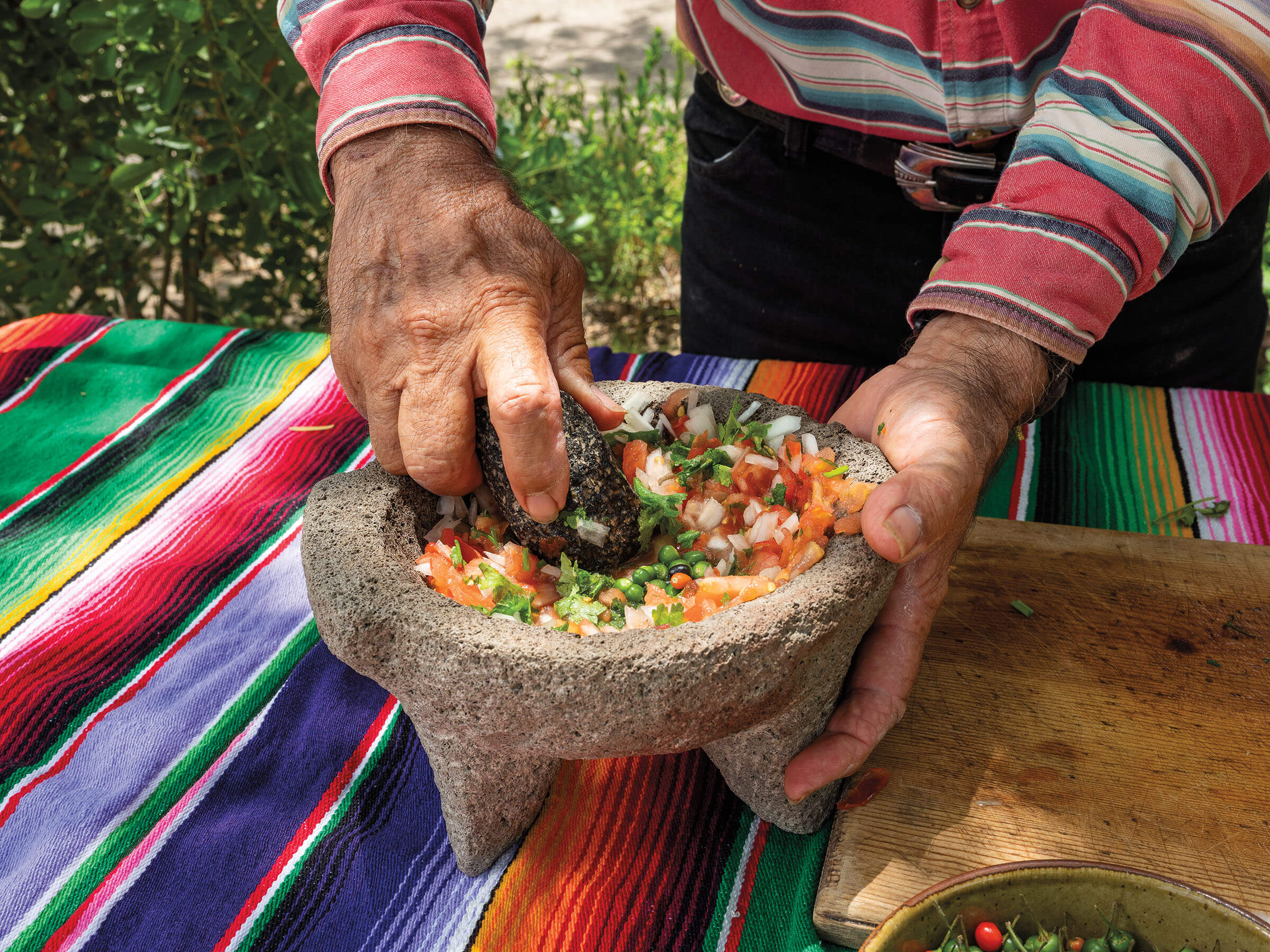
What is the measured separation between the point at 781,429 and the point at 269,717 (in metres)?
0.97

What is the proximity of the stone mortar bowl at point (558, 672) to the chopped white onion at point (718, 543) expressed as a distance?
187 millimetres

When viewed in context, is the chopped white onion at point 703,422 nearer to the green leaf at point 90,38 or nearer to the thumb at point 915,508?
the thumb at point 915,508

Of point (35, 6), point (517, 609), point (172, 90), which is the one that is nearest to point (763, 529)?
point (517, 609)

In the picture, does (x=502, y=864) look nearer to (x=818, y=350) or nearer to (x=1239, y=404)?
(x=818, y=350)

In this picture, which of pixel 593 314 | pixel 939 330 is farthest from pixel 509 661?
pixel 593 314

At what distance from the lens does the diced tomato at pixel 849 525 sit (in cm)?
139

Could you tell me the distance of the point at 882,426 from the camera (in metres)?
1.60

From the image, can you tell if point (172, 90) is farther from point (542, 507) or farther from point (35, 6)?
point (542, 507)

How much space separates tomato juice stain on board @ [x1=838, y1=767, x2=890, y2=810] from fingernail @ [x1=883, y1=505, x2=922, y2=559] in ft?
1.25

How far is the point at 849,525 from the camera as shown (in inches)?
54.7

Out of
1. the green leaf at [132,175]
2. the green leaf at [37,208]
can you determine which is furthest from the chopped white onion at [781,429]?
the green leaf at [37,208]

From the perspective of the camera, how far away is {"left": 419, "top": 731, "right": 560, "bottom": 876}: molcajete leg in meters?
1.38

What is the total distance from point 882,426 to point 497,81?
536cm

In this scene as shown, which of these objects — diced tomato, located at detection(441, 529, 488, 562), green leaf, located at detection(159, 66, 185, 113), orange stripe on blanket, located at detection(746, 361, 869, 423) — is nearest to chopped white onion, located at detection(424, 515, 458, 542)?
diced tomato, located at detection(441, 529, 488, 562)
